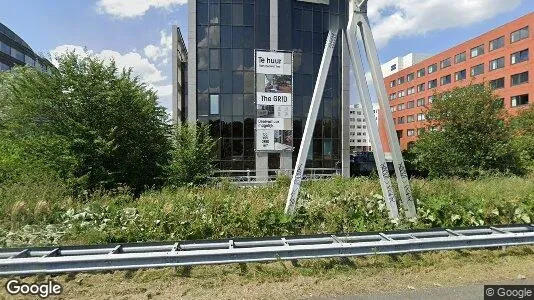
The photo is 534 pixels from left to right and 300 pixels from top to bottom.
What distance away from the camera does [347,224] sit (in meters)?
6.55

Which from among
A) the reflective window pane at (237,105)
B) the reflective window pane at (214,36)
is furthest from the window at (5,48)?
the reflective window pane at (237,105)

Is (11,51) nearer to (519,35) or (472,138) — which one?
(472,138)

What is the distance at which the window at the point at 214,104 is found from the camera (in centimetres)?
2400

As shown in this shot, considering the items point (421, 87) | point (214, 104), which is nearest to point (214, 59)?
point (214, 104)

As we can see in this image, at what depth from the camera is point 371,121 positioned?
7.37 m

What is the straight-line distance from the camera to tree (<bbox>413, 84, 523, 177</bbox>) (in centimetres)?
1688

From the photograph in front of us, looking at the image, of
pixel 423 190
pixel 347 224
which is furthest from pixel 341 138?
pixel 347 224

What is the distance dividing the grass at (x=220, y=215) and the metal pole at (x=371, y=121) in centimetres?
34

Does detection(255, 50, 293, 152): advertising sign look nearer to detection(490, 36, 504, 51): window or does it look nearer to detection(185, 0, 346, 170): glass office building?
detection(185, 0, 346, 170): glass office building

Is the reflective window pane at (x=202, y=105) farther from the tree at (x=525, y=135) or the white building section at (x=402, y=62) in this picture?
the white building section at (x=402, y=62)

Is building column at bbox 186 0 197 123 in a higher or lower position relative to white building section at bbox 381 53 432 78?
lower

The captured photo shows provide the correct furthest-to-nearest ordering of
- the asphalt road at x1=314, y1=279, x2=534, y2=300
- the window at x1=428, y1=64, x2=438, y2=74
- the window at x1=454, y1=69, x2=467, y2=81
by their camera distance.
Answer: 1. the window at x1=428, y1=64, x2=438, y2=74
2. the window at x1=454, y1=69, x2=467, y2=81
3. the asphalt road at x1=314, y1=279, x2=534, y2=300

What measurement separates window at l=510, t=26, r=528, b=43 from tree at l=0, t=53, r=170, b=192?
5240cm

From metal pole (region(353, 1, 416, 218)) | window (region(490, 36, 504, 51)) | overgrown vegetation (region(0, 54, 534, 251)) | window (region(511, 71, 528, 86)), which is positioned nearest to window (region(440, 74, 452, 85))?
window (region(490, 36, 504, 51))
